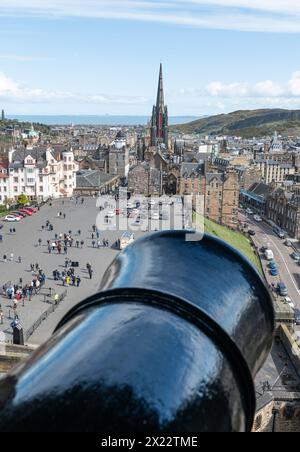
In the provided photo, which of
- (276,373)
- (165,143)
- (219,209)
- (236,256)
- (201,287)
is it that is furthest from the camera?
(165,143)

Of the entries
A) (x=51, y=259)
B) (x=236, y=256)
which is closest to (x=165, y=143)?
(x=51, y=259)

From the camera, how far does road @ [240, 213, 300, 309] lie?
120ft

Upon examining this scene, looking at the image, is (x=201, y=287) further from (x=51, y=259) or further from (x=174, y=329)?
(x=51, y=259)

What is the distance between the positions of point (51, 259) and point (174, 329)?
2247 cm

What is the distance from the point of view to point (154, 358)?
7.22 feet

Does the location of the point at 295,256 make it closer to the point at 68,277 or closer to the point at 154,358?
the point at 68,277

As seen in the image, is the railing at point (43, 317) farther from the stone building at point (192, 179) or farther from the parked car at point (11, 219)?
the stone building at point (192, 179)

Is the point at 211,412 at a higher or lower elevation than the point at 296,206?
higher

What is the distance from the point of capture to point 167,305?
2537 mm

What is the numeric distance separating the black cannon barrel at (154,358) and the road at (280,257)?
3056cm

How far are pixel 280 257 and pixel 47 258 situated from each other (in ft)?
82.1

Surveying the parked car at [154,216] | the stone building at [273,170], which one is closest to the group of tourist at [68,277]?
the parked car at [154,216]

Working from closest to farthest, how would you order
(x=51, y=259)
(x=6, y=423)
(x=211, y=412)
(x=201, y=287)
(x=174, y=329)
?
(x=6, y=423)
(x=211, y=412)
(x=174, y=329)
(x=201, y=287)
(x=51, y=259)
